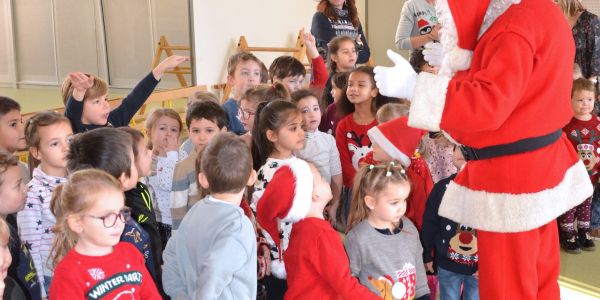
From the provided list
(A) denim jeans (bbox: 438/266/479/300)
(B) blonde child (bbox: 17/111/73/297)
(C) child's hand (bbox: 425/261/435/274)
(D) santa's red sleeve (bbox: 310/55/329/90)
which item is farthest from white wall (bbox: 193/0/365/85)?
(A) denim jeans (bbox: 438/266/479/300)

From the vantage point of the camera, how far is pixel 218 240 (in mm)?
1838

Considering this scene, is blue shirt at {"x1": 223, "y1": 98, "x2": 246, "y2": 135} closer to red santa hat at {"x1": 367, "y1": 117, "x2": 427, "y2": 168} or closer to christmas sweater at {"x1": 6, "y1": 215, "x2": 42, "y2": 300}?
red santa hat at {"x1": 367, "y1": 117, "x2": 427, "y2": 168}

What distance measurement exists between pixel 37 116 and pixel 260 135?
0.95 meters

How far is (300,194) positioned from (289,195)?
37 millimetres

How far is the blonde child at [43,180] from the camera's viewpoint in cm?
227

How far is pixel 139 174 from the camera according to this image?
245cm

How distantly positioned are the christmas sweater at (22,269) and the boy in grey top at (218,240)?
425 millimetres

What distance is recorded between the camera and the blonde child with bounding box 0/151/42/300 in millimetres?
1968

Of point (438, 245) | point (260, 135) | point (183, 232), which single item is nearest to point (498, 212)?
point (438, 245)

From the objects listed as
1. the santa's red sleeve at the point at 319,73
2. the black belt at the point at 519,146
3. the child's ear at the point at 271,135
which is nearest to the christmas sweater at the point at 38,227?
the child's ear at the point at 271,135

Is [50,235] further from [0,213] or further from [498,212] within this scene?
[498,212]

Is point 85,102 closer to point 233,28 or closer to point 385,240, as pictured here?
point 385,240

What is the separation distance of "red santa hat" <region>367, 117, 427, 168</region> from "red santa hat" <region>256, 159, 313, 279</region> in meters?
0.59

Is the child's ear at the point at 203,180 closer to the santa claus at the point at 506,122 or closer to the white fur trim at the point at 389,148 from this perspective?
the santa claus at the point at 506,122
